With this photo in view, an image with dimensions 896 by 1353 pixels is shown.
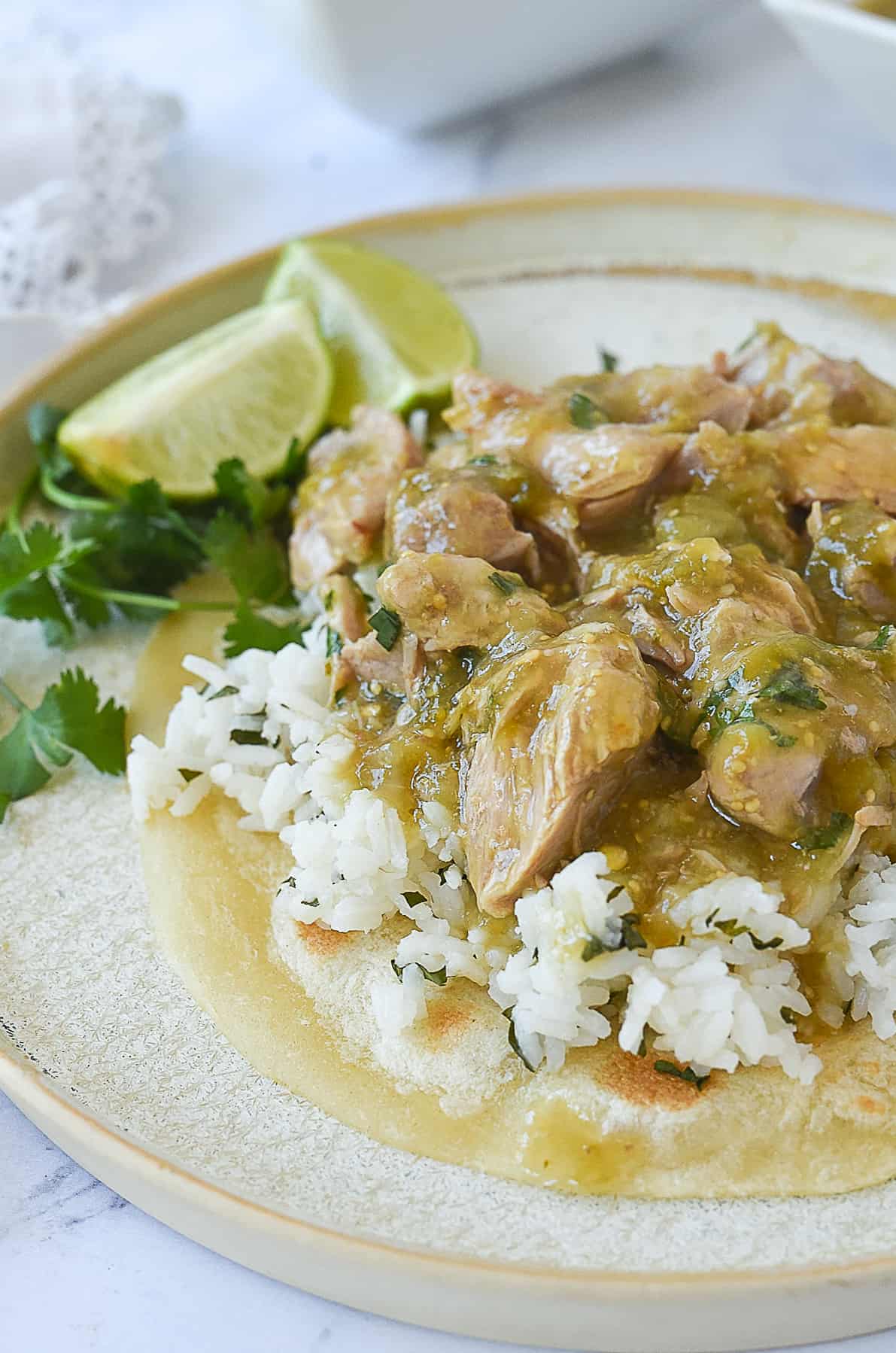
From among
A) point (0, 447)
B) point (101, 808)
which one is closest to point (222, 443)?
point (0, 447)

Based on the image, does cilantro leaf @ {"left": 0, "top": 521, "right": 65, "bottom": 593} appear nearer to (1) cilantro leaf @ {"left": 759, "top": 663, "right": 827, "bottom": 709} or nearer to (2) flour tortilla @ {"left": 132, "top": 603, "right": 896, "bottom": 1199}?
(2) flour tortilla @ {"left": 132, "top": 603, "right": 896, "bottom": 1199}

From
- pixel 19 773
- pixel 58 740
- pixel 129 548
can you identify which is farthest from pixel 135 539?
pixel 19 773

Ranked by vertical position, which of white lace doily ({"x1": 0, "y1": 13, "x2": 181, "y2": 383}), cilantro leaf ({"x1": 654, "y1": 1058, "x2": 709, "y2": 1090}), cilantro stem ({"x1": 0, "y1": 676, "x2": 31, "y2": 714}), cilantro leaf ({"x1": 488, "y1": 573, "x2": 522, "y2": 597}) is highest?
white lace doily ({"x1": 0, "y1": 13, "x2": 181, "y2": 383})

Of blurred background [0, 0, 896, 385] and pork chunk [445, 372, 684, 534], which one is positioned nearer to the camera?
pork chunk [445, 372, 684, 534]

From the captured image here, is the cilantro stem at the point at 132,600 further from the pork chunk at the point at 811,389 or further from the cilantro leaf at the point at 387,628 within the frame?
the pork chunk at the point at 811,389

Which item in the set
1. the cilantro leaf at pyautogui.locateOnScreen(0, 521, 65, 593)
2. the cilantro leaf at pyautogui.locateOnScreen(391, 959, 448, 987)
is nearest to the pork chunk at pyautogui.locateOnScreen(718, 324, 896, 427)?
the cilantro leaf at pyautogui.locateOnScreen(391, 959, 448, 987)

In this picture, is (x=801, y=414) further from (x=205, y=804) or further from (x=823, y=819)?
(x=205, y=804)
